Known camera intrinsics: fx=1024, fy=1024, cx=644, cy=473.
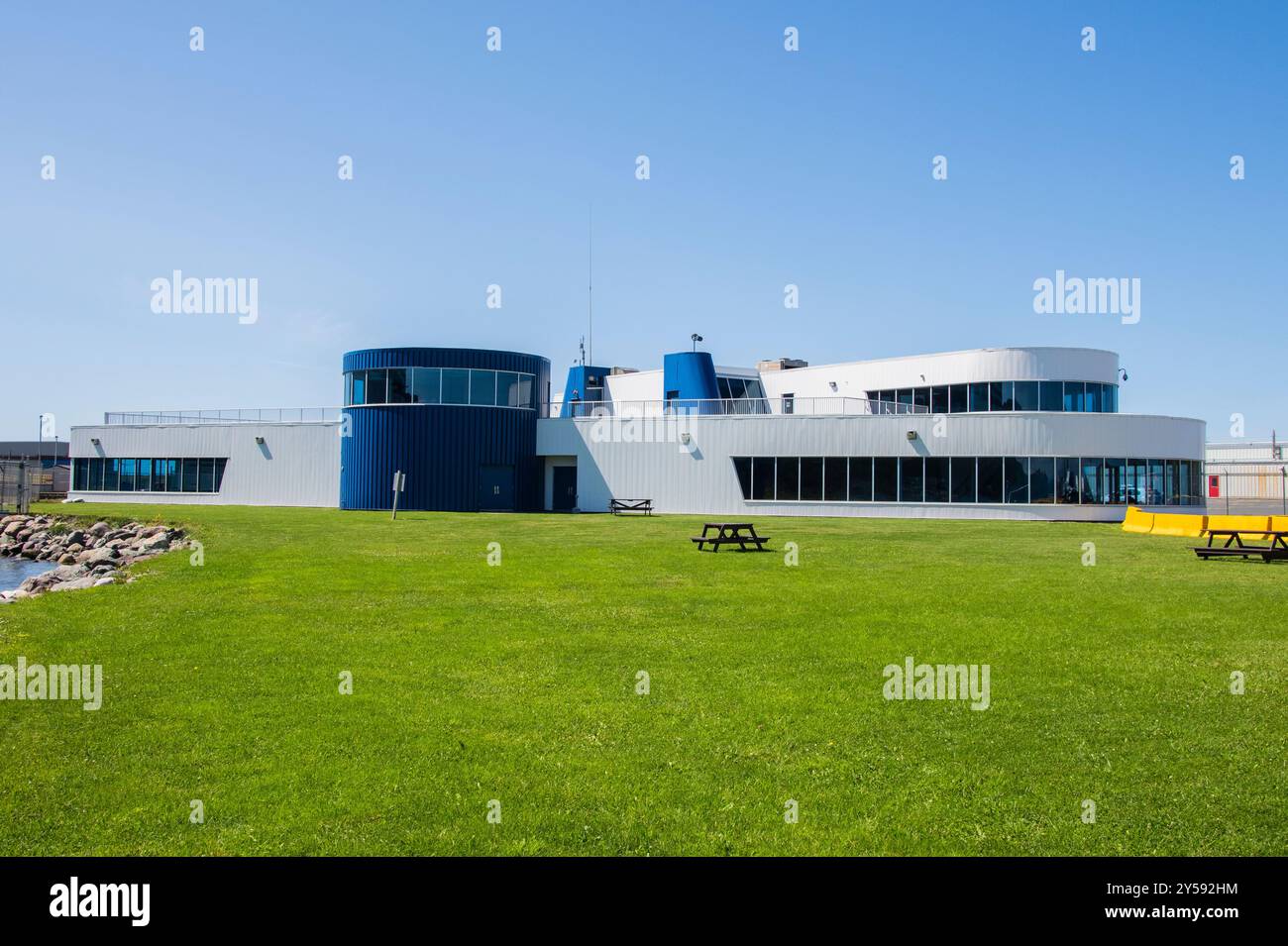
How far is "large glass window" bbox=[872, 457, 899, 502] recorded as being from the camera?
41562mm

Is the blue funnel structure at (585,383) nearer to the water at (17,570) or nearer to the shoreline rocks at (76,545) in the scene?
the shoreline rocks at (76,545)

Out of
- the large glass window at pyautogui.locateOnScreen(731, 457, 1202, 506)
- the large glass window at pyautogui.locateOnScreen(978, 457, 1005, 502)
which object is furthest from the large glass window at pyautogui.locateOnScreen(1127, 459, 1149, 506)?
the large glass window at pyautogui.locateOnScreen(978, 457, 1005, 502)

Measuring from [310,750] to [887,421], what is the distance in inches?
1430

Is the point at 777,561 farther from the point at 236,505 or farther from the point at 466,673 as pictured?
the point at 236,505

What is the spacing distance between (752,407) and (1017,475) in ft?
37.9

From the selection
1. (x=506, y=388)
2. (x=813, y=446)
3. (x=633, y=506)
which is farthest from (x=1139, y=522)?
(x=506, y=388)

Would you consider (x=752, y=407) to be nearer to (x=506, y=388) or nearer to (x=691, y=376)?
(x=691, y=376)

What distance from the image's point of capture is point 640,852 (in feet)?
19.7

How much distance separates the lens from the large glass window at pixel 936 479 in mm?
40875

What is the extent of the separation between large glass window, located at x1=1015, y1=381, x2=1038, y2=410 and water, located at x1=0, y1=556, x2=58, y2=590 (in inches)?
1550

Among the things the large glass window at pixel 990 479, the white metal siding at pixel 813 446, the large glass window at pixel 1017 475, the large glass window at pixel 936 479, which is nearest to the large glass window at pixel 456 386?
the white metal siding at pixel 813 446

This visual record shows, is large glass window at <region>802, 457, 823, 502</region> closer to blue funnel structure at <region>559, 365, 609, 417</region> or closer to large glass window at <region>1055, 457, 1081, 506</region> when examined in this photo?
large glass window at <region>1055, 457, 1081, 506</region>

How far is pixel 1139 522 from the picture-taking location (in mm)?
34000
